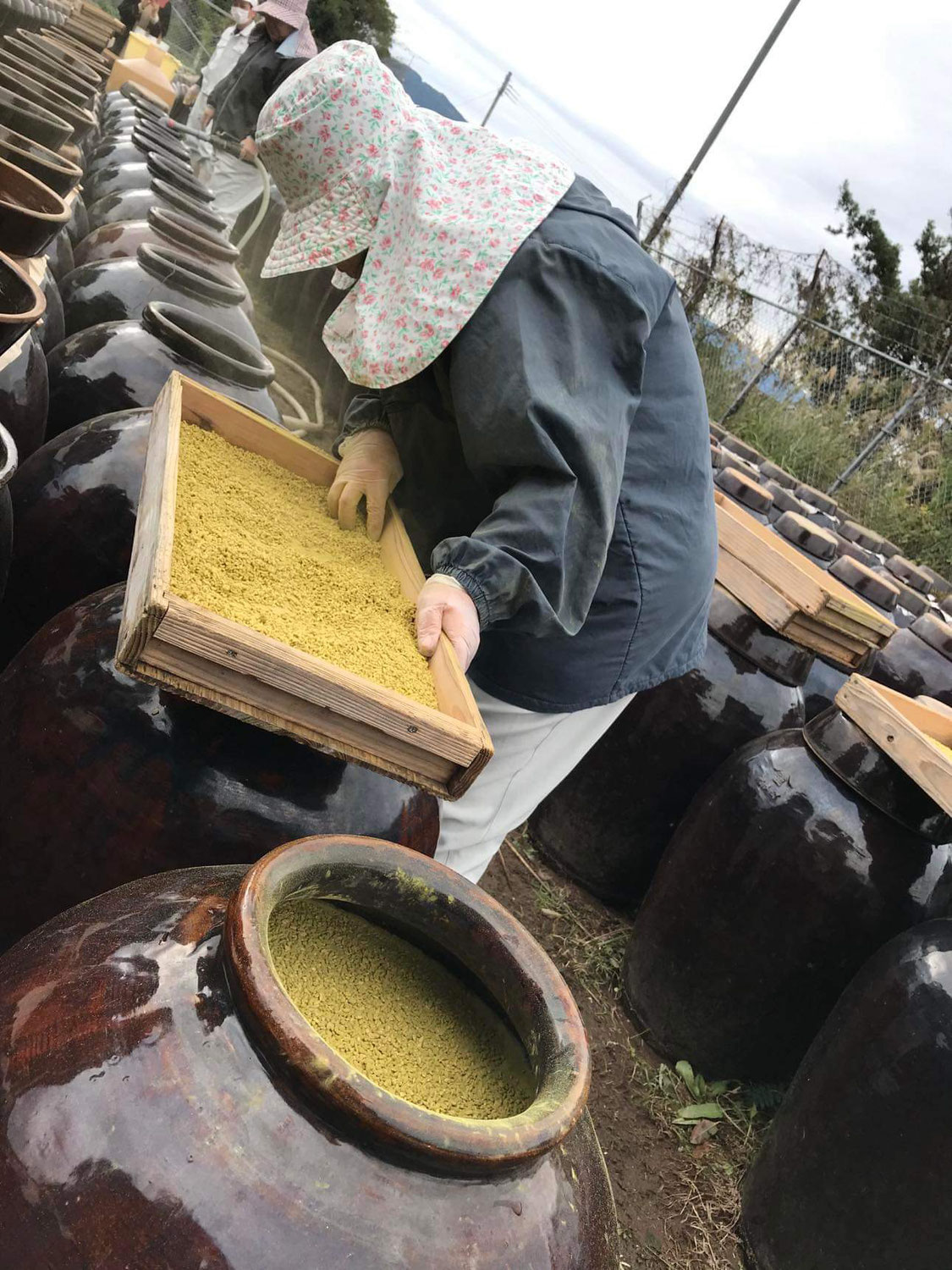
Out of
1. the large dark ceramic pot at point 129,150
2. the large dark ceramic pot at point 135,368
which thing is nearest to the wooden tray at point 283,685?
the large dark ceramic pot at point 135,368

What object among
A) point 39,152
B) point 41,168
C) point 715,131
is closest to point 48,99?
point 39,152

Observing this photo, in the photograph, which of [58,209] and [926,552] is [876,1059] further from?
[926,552]

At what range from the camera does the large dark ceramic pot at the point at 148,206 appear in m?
4.71

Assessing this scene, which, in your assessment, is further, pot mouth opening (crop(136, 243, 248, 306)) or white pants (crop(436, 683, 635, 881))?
pot mouth opening (crop(136, 243, 248, 306))

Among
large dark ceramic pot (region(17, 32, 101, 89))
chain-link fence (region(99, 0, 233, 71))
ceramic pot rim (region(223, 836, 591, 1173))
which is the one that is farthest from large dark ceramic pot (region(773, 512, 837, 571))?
chain-link fence (region(99, 0, 233, 71))

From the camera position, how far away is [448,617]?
5.55ft

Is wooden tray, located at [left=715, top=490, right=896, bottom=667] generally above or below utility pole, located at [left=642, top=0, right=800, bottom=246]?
below

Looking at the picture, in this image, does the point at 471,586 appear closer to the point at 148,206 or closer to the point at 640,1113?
the point at 640,1113

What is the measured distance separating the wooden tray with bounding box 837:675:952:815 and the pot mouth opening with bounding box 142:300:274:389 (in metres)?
1.95

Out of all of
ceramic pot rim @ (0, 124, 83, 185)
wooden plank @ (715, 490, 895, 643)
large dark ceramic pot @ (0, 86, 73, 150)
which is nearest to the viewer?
ceramic pot rim @ (0, 124, 83, 185)

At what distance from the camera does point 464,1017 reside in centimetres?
127

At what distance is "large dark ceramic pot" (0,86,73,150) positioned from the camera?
133 inches

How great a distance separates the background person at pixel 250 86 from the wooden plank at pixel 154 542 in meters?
6.54

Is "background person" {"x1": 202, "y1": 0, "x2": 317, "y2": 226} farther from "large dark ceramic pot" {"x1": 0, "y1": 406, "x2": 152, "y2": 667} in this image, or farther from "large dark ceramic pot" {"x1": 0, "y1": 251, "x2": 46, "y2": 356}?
"large dark ceramic pot" {"x1": 0, "y1": 251, "x2": 46, "y2": 356}
